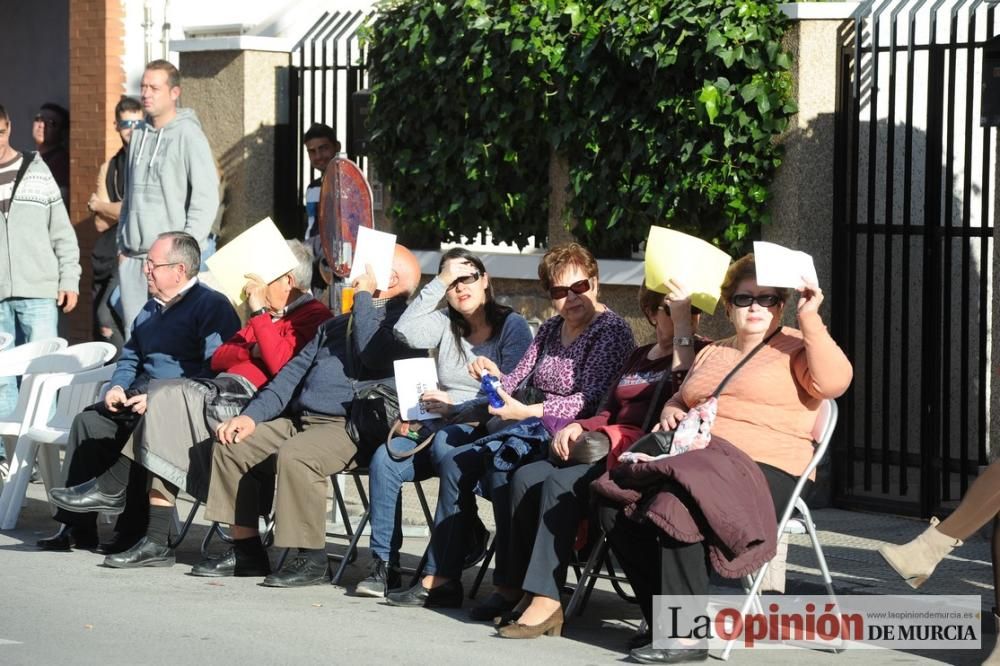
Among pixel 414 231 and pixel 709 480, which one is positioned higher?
pixel 414 231

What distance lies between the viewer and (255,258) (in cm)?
827

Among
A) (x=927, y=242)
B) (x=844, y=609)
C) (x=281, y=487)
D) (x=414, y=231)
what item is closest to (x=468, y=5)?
(x=414, y=231)

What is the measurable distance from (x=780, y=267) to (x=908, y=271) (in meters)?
3.01

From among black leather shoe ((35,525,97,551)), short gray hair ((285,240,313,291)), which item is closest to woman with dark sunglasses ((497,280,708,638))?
short gray hair ((285,240,313,291))

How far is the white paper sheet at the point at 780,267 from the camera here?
6328 mm

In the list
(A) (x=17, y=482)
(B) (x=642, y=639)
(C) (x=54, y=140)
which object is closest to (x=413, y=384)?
(B) (x=642, y=639)

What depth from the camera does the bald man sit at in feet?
25.2

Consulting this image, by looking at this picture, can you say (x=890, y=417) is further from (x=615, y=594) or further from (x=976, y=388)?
(x=615, y=594)

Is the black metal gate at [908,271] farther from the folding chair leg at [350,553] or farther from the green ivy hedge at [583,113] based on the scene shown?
the folding chair leg at [350,553]

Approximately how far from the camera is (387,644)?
21.6 ft

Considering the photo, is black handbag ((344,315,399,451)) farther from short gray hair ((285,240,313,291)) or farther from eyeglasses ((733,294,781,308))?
eyeglasses ((733,294,781,308))

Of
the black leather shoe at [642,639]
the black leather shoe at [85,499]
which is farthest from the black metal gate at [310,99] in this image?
the black leather shoe at [642,639]

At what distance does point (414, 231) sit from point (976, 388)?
3919 millimetres

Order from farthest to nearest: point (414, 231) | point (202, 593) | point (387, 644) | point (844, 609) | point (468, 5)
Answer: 1. point (414, 231)
2. point (468, 5)
3. point (202, 593)
4. point (844, 609)
5. point (387, 644)
